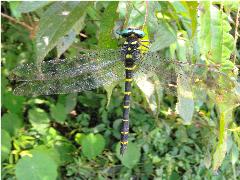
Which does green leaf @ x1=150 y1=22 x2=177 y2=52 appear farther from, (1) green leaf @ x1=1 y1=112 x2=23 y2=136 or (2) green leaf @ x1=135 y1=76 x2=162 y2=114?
(1) green leaf @ x1=1 y1=112 x2=23 y2=136

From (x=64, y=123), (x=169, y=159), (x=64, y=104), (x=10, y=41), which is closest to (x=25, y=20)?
(x=10, y=41)

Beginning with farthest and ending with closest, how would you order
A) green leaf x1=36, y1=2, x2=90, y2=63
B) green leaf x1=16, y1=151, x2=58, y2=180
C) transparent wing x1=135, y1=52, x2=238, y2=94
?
green leaf x1=16, y1=151, x2=58, y2=180 → transparent wing x1=135, y1=52, x2=238, y2=94 → green leaf x1=36, y1=2, x2=90, y2=63

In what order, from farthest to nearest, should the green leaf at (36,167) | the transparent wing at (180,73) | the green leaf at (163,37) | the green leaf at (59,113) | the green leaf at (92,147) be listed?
the green leaf at (59,113), the green leaf at (92,147), the green leaf at (36,167), the transparent wing at (180,73), the green leaf at (163,37)

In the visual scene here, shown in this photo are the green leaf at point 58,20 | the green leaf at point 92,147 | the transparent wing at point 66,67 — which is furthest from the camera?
the green leaf at point 92,147

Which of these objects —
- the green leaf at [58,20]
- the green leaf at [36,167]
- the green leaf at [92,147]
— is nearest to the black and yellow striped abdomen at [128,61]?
the green leaf at [58,20]

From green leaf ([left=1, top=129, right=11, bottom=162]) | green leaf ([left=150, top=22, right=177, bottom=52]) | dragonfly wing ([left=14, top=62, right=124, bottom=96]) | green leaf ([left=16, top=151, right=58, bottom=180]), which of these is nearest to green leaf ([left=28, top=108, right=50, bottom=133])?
green leaf ([left=1, top=129, right=11, bottom=162])

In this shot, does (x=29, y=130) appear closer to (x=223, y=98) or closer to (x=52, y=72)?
(x=52, y=72)

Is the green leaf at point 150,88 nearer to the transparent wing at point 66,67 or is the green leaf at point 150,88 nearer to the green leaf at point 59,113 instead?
the transparent wing at point 66,67
